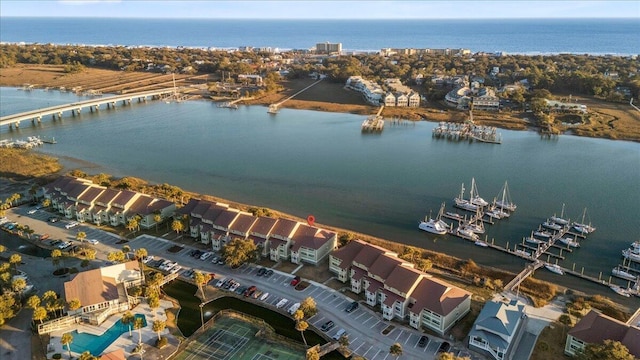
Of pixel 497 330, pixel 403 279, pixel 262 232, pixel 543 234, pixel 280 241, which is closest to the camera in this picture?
pixel 497 330

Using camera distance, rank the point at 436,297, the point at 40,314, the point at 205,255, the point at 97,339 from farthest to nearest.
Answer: the point at 205,255, the point at 436,297, the point at 97,339, the point at 40,314

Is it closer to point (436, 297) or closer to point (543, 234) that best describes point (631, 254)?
point (543, 234)

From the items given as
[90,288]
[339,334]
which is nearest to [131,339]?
[90,288]

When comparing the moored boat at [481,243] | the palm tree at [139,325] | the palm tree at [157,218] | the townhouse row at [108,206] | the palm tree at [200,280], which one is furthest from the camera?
the townhouse row at [108,206]

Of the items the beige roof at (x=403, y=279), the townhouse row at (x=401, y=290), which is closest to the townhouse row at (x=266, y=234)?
the townhouse row at (x=401, y=290)

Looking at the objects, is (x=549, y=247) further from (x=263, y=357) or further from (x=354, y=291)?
(x=263, y=357)

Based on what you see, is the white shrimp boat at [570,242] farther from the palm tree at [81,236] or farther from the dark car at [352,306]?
the palm tree at [81,236]

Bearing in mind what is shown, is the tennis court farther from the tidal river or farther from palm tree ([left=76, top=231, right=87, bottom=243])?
the tidal river
